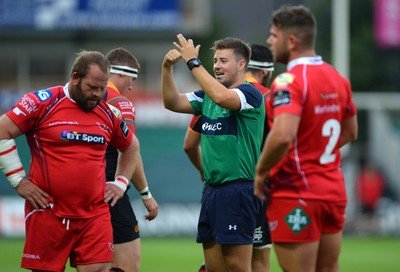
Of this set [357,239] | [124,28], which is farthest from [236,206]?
[124,28]

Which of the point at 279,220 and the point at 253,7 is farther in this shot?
the point at 253,7

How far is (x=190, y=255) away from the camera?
17.4 metres

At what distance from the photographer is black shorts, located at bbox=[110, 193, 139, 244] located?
340 inches

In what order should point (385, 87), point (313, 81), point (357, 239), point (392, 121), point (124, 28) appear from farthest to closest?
1. point (385, 87)
2. point (124, 28)
3. point (392, 121)
4. point (357, 239)
5. point (313, 81)

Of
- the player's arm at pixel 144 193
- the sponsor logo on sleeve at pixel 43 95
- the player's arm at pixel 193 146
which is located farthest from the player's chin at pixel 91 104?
the player's arm at pixel 193 146

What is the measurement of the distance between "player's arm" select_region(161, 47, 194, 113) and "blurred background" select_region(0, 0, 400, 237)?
13170 millimetres

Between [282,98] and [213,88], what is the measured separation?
124 cm

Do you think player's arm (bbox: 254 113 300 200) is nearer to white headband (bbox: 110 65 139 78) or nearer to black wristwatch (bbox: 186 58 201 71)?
black wristwatch (bbox: 186 58 201 71)

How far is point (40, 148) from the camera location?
7.60 m

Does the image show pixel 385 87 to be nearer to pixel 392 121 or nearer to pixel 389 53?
pixel 389 53

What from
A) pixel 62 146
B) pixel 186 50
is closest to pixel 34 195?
pixel 62 146

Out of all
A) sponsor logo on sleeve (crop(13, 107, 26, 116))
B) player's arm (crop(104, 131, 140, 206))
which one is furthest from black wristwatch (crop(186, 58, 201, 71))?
sponsor logo on sleeve (crop(13, 107, 26, 116))

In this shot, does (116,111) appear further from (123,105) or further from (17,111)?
(17,111)

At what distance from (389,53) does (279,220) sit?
123 feet
